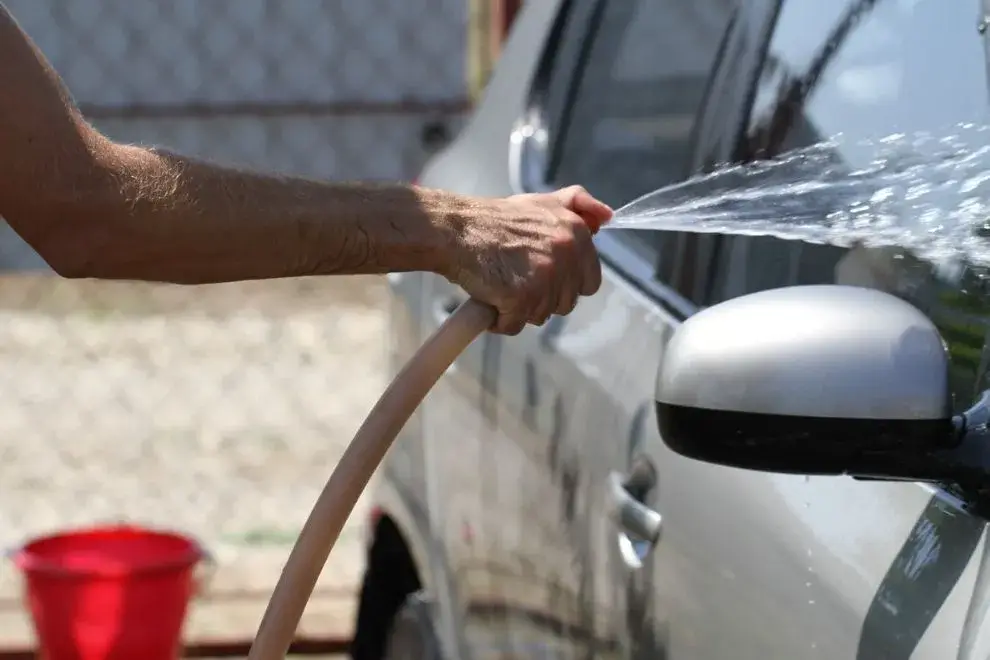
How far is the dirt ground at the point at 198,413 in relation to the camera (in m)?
5.15

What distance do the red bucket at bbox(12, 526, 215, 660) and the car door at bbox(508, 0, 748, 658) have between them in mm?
1384

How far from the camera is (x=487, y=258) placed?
167cm

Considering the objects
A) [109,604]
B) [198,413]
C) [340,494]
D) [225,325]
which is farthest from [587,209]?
[225,325]

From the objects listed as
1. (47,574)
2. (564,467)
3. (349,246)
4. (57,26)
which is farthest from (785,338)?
(57,26)

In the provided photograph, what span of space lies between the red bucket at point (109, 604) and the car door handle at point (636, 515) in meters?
1.87

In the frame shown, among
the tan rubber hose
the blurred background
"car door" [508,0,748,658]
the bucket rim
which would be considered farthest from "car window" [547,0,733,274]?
the blurred background

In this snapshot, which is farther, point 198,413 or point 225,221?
point 198,413

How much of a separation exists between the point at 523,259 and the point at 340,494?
0.31m

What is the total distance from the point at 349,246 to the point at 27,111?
13.2 inches

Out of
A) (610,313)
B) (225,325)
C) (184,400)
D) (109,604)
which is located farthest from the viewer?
(225,325)

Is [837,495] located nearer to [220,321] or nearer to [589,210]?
[589,210]

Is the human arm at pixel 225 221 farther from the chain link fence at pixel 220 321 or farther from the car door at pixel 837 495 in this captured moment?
the chain link fence at pixel 220 321

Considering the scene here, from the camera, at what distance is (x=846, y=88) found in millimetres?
1889

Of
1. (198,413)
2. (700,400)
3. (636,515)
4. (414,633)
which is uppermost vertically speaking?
(700,400)
